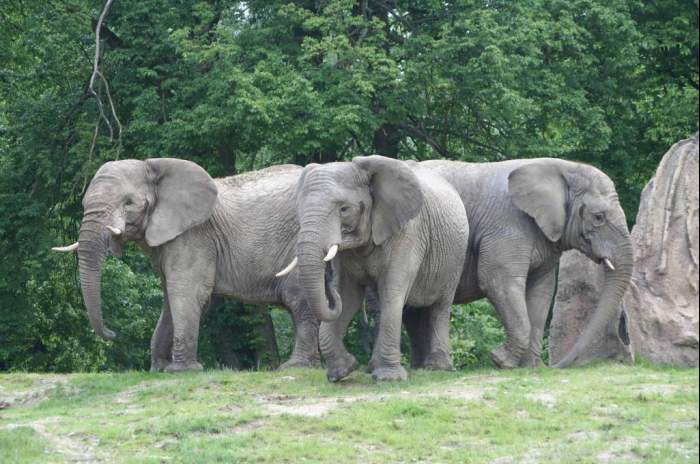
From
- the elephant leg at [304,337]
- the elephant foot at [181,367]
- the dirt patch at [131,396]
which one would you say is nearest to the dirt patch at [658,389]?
the dirt patch at [131,396]

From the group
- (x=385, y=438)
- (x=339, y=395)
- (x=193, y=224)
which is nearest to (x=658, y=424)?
(x=385, y=438)

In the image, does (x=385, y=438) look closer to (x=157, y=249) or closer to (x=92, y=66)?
(x=157, y=249)

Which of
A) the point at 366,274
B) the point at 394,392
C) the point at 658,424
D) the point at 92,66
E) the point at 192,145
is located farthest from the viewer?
the point at 92,66

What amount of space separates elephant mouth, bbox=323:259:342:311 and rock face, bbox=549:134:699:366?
3225 millimetres

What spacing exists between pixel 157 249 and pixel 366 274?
3.36 metres

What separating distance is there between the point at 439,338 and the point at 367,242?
233cm

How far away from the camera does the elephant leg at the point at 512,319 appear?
733 inches

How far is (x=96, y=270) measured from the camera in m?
18.8

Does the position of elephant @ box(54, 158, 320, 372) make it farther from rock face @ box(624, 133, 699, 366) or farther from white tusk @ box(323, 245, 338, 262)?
rock face @ box(624, 133, 699, 366)

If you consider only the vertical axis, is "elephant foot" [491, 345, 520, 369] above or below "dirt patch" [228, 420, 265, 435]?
above

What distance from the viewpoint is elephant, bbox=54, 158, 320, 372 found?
18.8 m

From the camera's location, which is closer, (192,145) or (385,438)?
(385,438)

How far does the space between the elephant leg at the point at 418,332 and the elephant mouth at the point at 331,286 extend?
1.40 m

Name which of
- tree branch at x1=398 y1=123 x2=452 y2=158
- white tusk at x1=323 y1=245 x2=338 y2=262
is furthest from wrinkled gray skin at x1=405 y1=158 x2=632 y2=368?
tree branch at x1=398 y1=123 x2=452 y2=158
